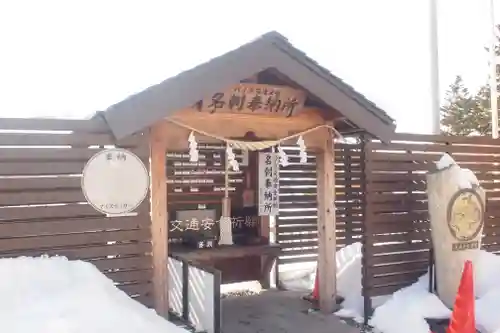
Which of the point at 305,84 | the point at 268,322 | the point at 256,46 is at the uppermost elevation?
the point at 256,46

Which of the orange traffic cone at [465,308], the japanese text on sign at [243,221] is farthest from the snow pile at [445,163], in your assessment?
the japanese text on sign at [243,221]

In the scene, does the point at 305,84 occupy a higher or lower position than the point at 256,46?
lower

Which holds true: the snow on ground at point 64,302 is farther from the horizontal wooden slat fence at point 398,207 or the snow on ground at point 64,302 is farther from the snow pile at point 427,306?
the horizontal wooden slat fence at point 398,207

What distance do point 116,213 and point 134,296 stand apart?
3.51 ft

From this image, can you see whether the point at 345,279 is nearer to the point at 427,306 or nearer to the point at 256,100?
the point at 427,306

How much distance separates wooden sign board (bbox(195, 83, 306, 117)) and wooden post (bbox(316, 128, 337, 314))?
2.46ft

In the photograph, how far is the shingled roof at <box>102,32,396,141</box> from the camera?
5969mm

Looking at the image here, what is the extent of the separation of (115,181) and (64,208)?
664mm

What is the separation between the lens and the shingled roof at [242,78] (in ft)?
19.6

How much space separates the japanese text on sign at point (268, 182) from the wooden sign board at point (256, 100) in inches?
81.0

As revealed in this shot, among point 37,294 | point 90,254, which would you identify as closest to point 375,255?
point 90,254

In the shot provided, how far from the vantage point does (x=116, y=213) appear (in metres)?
6.17

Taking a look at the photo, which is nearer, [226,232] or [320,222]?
[320,222]

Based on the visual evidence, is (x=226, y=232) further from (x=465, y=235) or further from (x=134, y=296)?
(x=465, y=235)
